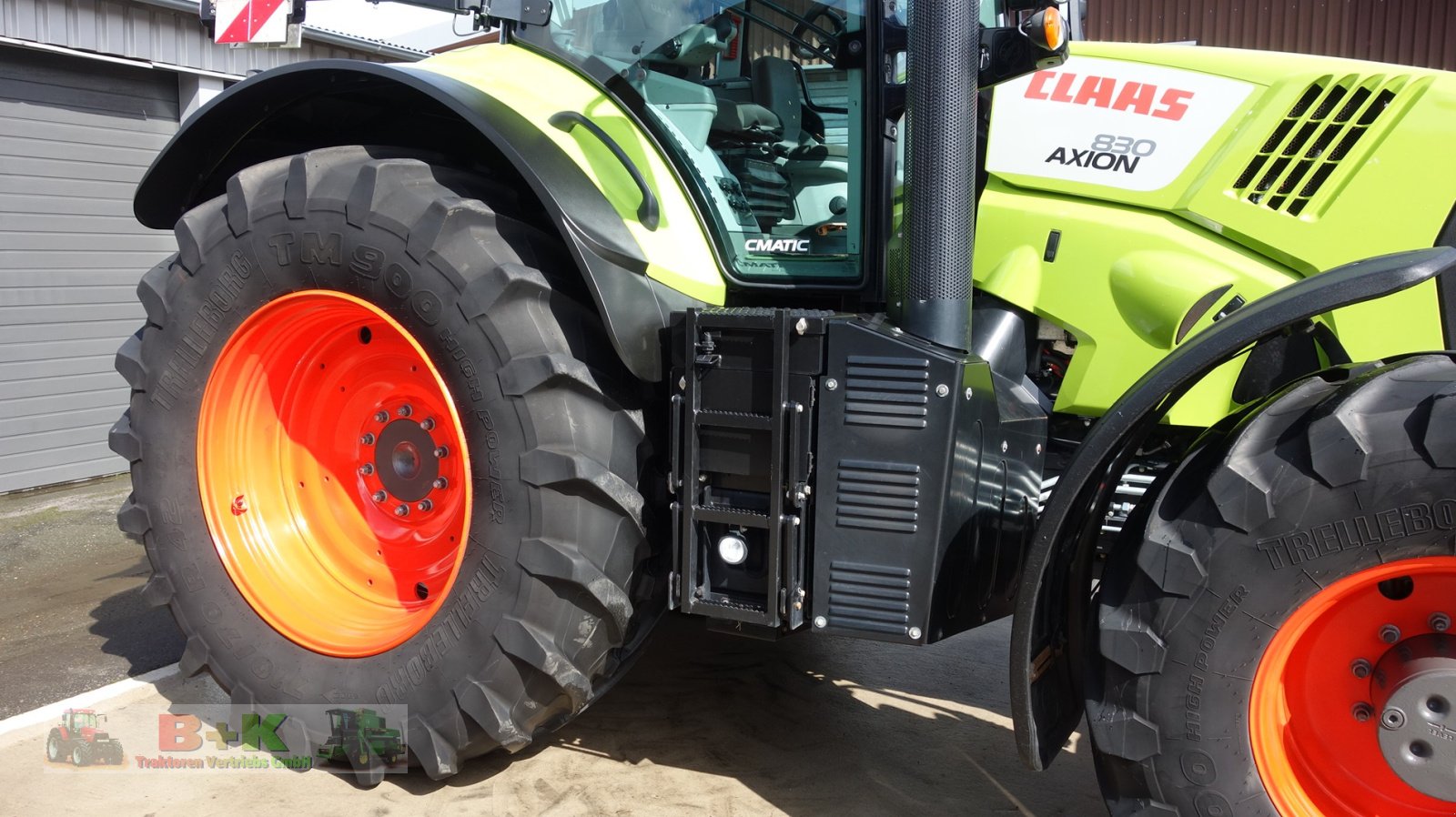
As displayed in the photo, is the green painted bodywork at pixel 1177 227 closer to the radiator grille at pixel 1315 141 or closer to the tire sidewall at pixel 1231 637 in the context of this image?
the radiator grille at pixel 1315 141

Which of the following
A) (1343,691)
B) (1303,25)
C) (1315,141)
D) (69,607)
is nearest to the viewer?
(1343,691)

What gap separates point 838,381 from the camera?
238 cm

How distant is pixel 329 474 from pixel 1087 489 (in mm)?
2012

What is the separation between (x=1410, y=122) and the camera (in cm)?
248

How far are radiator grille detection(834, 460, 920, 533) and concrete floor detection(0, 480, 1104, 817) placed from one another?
73 centimetres

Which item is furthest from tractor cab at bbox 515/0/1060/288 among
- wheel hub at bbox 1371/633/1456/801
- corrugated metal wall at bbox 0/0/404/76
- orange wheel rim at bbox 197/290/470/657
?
corrugated metal wall at bbox 0/0/404/76

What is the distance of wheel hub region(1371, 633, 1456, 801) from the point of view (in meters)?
1.88

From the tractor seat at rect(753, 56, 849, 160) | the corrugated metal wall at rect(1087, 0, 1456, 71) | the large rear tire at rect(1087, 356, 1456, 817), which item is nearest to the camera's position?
the large rear tire at rect(1087, 356, 1456, 817)

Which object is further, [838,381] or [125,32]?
[125,32]

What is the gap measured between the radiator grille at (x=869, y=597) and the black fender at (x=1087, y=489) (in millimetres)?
263

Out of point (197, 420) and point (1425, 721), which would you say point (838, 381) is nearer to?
point (1425, 721)

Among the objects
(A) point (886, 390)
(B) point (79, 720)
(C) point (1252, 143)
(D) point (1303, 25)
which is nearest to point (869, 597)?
(A) point (886, 390)

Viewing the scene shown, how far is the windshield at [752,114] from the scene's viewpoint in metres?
2.67

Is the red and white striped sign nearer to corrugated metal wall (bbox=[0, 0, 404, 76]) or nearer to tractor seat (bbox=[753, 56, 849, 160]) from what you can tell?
tractor seat (bbox=[753, 56, 849, 160])
